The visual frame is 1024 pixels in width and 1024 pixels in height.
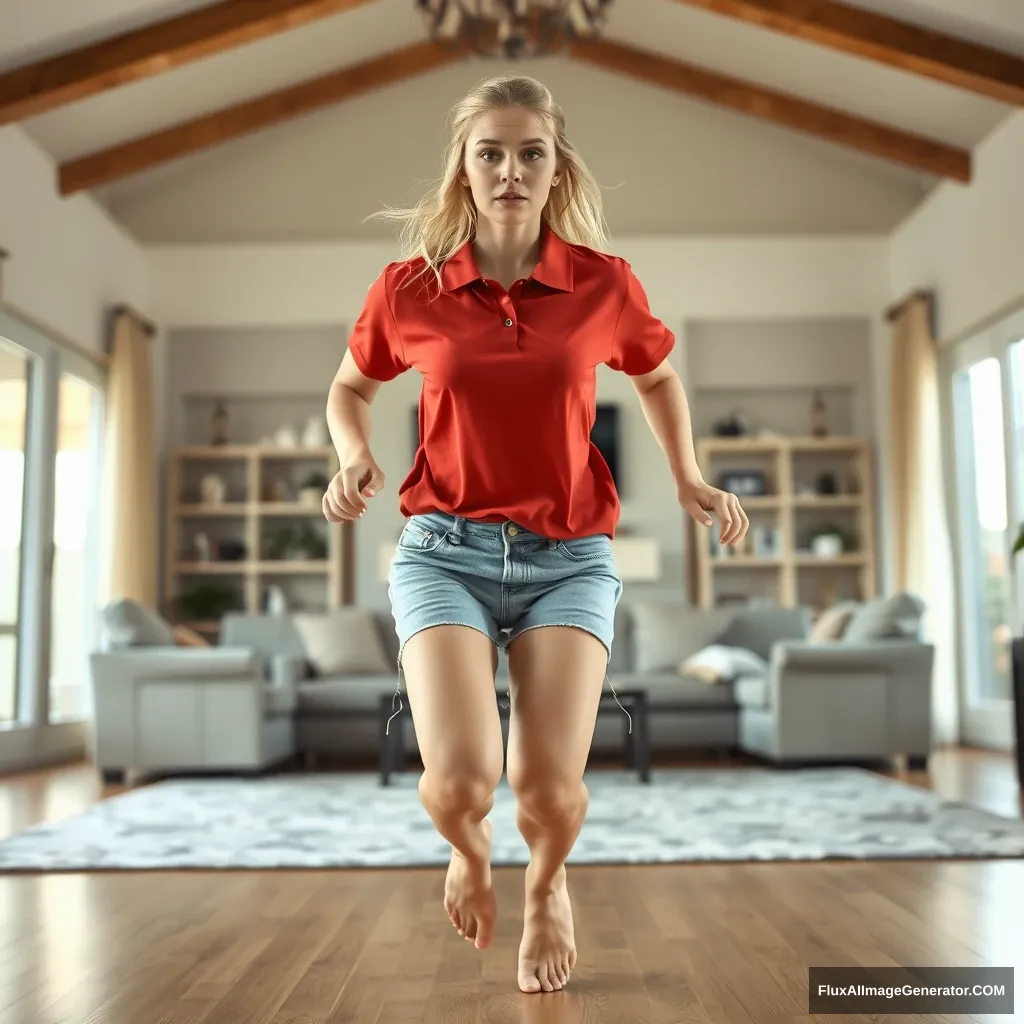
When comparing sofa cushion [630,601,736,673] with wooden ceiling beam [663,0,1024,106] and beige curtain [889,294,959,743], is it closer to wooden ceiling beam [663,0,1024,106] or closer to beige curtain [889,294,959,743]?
beige curtain [889,294,959,743]

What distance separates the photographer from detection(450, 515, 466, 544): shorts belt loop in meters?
1.92

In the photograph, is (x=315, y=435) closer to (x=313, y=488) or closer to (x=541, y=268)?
(x=313, y=488)

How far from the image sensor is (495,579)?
192 centimetres

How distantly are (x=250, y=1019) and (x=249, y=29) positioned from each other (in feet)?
20.4

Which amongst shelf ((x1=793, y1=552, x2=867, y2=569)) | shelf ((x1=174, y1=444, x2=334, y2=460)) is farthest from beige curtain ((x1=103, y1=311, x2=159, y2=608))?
shelf ((x1=793, y1=552, x2=867, y2=569))

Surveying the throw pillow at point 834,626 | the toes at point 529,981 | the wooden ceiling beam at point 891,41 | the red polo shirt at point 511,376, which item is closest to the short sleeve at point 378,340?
the red polo shirt at point 511,376

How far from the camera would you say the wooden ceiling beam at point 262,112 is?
26.6 ft

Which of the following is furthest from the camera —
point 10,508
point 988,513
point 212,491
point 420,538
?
point 212,491

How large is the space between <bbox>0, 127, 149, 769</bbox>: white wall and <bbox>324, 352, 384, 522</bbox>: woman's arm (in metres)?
5.21

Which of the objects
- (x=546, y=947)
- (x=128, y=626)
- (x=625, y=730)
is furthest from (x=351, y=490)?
(x=625, y=730)

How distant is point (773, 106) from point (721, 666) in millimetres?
4084

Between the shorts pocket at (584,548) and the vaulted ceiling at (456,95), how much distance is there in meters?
5.54

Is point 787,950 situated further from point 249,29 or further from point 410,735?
point 249,29

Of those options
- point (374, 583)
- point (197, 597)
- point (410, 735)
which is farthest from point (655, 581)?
point (197, 597)
